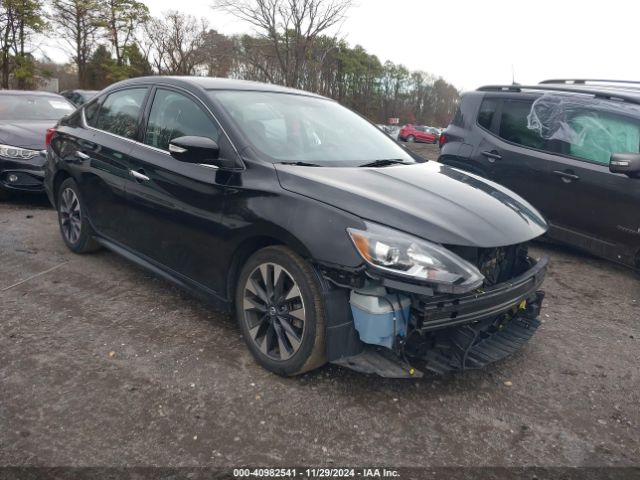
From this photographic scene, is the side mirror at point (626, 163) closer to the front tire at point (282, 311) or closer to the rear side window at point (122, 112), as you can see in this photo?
the front tire at point (282, 311)

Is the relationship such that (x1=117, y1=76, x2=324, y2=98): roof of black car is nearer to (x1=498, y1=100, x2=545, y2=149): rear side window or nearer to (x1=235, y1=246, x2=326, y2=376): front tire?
(x1=235, y1=246, x2=326, y2=376): front tire

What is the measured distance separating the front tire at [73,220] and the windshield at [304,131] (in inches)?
78.5

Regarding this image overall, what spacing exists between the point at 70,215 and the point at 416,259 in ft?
12.1

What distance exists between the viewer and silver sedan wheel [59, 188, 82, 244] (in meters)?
4.64

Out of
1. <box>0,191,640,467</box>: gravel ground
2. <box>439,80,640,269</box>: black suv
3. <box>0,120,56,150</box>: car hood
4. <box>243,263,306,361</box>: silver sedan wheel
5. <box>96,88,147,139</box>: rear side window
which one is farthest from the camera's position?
<box>0,120,56,150</box>: car hood

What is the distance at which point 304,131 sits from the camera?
345cm

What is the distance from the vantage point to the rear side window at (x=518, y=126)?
5.56 meters

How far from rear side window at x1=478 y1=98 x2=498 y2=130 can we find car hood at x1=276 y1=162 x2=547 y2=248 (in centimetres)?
304

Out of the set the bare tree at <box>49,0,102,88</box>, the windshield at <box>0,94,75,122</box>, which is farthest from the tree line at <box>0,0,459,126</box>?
the windshield at <box>0,94,75,122</box>

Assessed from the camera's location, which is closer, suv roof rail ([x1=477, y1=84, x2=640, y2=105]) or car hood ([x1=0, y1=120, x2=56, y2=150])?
suv roof rail ([x1=477, y1=84, x2=640, y2=105])

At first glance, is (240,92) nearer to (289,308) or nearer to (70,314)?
(289,308)

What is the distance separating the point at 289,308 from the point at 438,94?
3084 inches

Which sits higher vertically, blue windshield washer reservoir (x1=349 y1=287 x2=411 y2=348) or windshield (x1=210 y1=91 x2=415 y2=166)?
windshield (x1=210 y1=91 x2=415 y2=166)

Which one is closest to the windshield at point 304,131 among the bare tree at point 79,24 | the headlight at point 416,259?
the headlight at point 416,259
